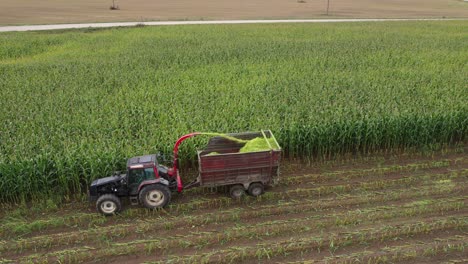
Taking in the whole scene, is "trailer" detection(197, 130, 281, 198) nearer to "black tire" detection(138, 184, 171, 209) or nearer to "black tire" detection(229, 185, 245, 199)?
"black tire" detection(229, 185, 245, 199)

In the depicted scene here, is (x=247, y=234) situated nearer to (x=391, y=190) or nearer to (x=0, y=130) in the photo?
(x=391, y=190)

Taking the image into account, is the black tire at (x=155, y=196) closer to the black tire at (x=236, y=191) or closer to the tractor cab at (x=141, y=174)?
the tractor cab at (x=141, y=174)

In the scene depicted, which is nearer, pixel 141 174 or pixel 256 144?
pixel 141 174

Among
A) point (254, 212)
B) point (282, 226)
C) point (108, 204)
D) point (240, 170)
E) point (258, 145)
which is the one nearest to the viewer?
point (282, 226)

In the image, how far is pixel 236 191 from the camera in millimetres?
8922

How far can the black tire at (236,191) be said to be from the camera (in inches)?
350

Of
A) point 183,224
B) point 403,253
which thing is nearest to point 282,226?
point 183,224

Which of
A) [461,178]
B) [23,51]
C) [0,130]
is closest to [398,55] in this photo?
[461,178]

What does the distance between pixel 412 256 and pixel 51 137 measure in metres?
9.49

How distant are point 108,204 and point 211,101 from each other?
21.6 ft

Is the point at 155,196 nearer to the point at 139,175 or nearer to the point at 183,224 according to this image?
the point at 139,175

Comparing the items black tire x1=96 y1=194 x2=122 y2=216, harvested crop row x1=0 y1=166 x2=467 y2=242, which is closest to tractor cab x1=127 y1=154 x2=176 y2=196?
black tire x1=96 y1=194 x2=122 y2=216

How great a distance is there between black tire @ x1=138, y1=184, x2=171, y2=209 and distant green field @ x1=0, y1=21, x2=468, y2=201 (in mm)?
1556

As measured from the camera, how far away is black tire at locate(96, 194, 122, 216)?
815cm
